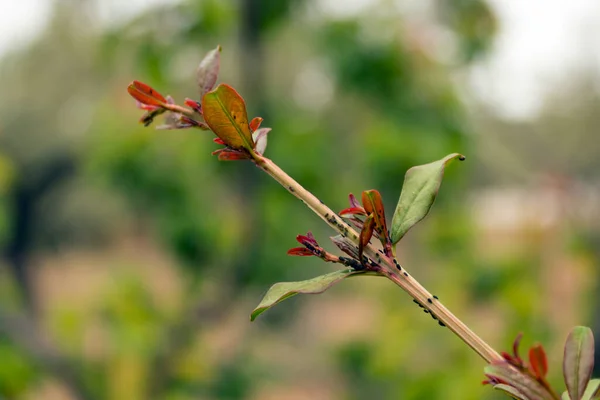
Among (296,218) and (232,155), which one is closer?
(232,155)

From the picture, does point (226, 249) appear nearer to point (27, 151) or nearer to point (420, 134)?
point (420, 134)

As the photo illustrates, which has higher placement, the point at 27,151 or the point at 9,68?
the point at 9,68

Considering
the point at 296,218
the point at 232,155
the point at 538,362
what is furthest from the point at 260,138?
the point at 296,218

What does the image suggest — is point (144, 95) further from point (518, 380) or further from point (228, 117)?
point (518, 380)

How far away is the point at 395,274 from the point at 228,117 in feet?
0.24

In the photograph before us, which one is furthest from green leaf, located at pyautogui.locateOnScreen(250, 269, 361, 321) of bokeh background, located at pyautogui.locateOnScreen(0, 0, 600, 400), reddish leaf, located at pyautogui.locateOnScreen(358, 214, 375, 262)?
bokeh background, located at pyautogui.locateOnScreen(0, 0, 600, 400)

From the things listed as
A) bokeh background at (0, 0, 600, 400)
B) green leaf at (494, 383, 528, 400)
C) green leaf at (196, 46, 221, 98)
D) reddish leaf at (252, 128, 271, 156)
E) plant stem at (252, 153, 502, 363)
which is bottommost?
bokeh background at (0, 0, 600, 400)

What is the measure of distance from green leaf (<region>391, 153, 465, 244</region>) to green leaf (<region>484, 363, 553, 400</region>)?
5 centimetres

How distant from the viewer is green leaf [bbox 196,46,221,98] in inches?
9.9

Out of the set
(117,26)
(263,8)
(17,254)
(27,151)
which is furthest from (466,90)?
(17,254)

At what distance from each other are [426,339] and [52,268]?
3.65 m

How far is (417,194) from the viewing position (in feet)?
0.76

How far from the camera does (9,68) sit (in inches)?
181

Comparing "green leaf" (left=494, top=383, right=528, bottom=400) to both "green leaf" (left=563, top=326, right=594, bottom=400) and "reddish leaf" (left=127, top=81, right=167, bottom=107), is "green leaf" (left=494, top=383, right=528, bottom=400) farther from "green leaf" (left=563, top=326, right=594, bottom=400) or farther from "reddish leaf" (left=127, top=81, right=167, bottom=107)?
"reddish leaf" (left=127, top=81, right=167, bottom=107)
